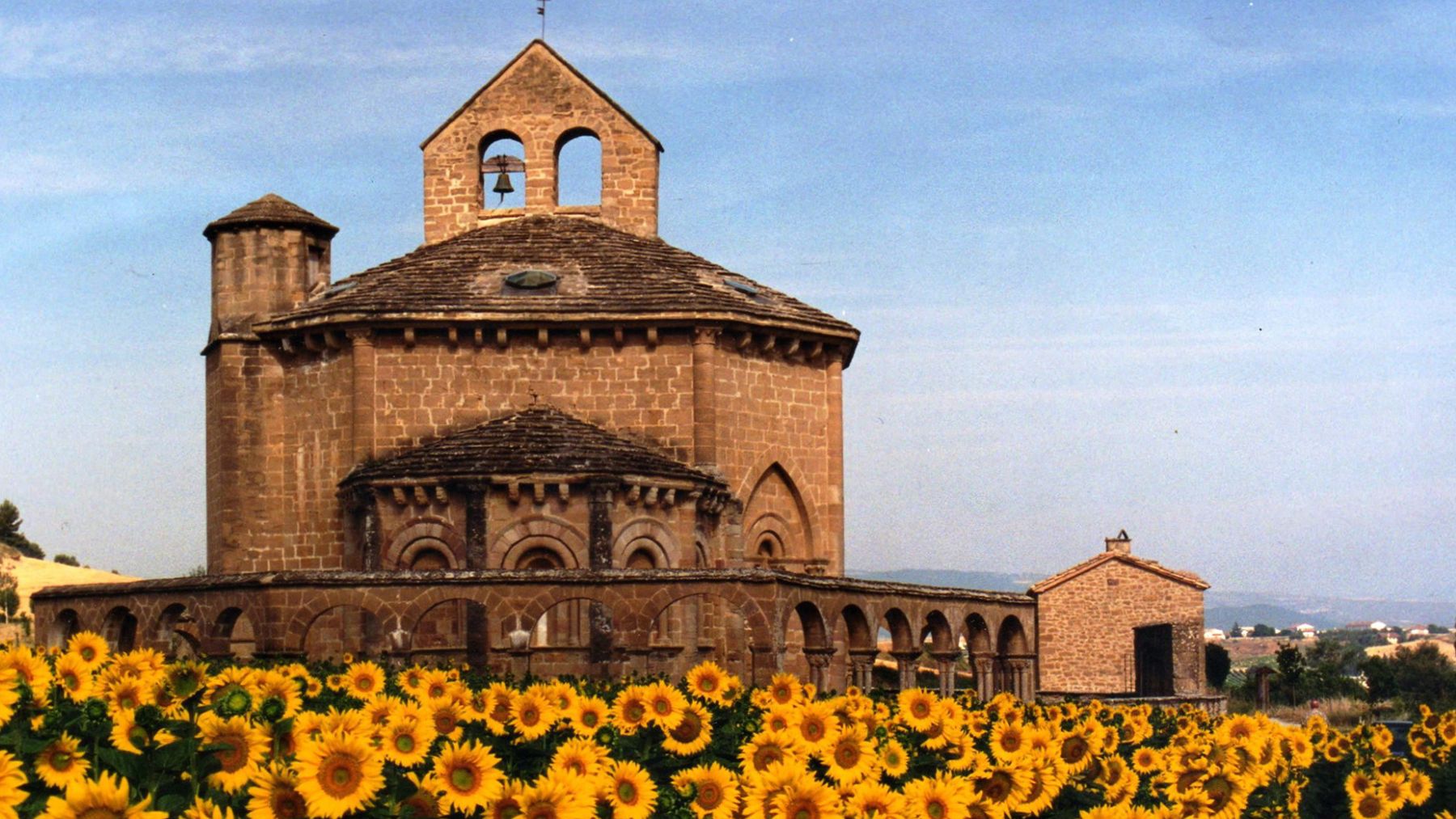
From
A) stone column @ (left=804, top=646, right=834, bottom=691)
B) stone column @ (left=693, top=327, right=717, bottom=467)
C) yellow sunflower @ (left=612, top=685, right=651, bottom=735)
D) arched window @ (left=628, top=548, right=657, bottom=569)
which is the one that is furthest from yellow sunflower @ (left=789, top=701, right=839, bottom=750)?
stone column @ (left=693, top=327, right=717, bottom=467)

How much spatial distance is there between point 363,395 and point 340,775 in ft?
87.2

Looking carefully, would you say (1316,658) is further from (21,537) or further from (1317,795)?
(1317,795)

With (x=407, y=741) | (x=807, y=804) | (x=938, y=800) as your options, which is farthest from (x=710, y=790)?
(x=407, y=741)

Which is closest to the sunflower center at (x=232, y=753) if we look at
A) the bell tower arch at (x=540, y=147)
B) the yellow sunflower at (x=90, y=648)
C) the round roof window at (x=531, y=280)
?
the yellow sunflower at (x=90, y=648)

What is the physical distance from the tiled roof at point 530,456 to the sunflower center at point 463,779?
76.2 ft

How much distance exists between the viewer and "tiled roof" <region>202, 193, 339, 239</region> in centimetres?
3447

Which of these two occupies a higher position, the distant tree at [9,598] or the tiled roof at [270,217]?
the tiled roof at [270,217]

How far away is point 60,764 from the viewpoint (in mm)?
6660

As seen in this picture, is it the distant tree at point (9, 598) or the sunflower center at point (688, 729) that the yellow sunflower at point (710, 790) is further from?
the distant tree at point (9, 598)

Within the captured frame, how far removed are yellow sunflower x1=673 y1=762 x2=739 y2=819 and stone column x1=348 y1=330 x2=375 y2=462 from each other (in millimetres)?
25535

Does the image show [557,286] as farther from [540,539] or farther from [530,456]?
[540,539]

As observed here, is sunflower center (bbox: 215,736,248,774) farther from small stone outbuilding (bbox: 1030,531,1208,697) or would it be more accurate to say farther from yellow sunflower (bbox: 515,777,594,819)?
small stone outbuilding (bbox: 1030,531,1208,697)

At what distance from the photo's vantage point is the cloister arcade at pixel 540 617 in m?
25.0

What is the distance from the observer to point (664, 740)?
356 inches
